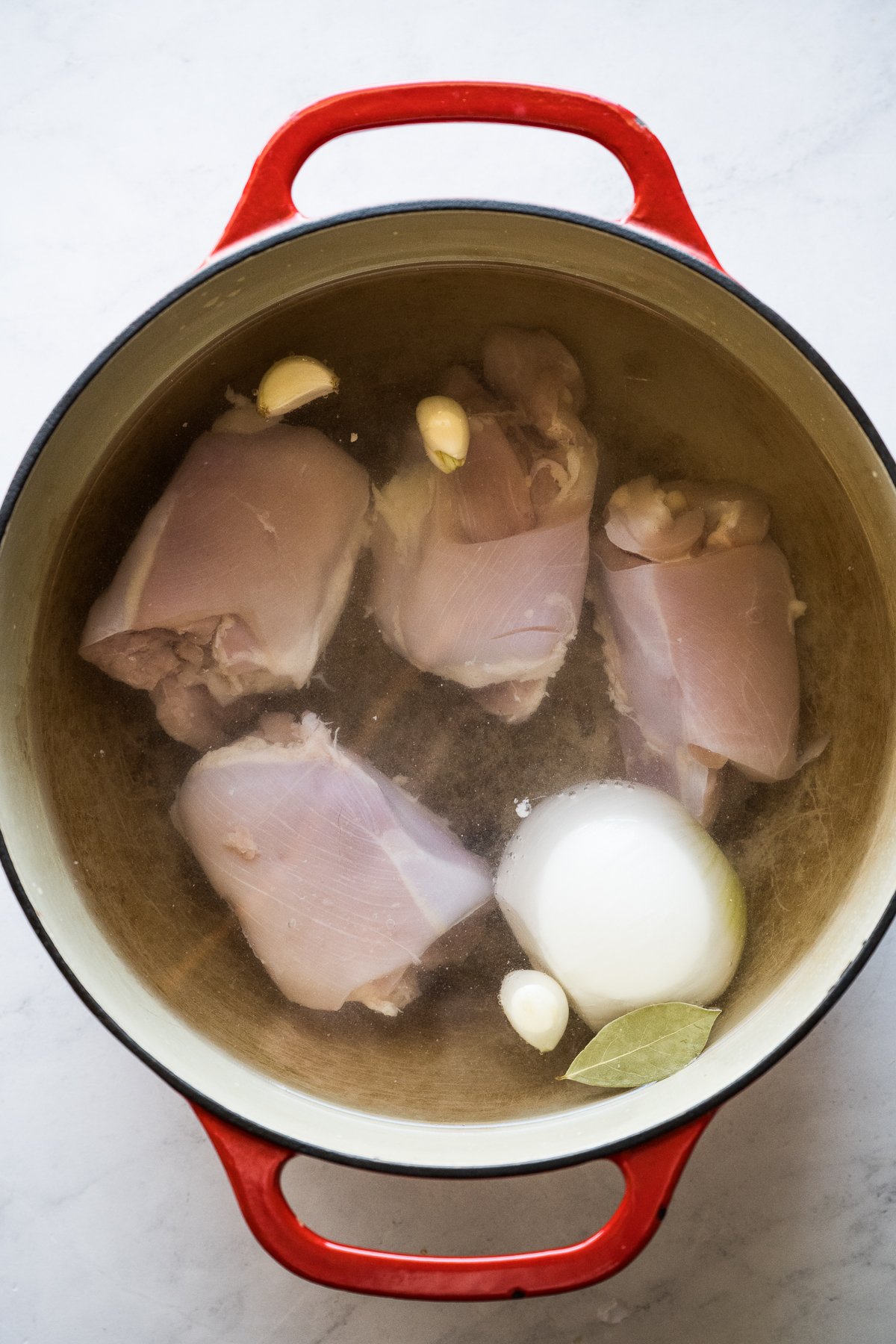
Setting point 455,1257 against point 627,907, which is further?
point 627,907

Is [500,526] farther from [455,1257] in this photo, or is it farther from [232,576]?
[455,1257]

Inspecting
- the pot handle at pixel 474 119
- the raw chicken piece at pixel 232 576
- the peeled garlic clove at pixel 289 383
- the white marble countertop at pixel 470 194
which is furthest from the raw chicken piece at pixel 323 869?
the pot handle at pixel 474 119

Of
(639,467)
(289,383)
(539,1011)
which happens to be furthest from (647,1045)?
(289,383)

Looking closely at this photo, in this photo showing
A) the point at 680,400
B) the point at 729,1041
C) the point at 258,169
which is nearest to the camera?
the point at 258,169

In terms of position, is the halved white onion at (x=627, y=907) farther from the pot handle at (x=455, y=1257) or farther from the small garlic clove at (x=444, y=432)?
the small garlic clove at (x=444, y=432)

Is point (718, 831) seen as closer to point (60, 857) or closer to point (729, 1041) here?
point (729, 1041)

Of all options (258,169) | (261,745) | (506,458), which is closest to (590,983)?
(261,745)

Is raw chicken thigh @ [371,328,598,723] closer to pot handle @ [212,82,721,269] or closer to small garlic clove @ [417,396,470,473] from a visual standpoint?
small garlic clove @ [417,396,470,473]
